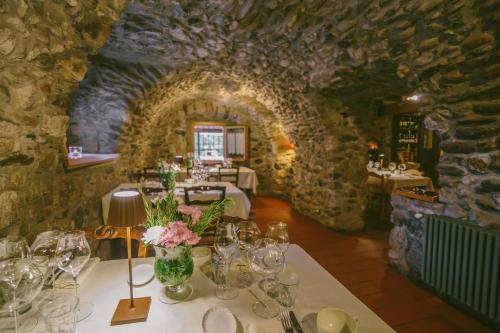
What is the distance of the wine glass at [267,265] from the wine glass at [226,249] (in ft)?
0.32

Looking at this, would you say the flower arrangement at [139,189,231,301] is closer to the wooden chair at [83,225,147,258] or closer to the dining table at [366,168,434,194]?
the wooden chair at [83,225,147,258]

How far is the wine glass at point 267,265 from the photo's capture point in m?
0.95

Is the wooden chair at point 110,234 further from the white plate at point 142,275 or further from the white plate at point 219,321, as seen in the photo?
the white plate at point 219,321

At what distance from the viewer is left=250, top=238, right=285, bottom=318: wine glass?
948 mm

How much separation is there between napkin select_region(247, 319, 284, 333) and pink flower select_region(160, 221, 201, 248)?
0.35m

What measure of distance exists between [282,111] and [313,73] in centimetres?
162

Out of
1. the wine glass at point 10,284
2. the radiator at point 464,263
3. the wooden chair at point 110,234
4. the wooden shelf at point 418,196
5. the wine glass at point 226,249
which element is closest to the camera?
the wine glass at point 10,284

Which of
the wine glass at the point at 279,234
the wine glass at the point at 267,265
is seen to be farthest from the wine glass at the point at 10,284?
the wine glass at the point at 279,234

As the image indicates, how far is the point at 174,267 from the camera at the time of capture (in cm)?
100

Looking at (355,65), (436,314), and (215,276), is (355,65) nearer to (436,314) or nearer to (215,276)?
(436,314)

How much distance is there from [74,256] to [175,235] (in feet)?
1.33

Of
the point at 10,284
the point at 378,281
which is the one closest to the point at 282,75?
the point at 378,281

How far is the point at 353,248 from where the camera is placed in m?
3.65

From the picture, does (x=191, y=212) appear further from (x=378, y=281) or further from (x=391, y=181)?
(x=391, y=181)
